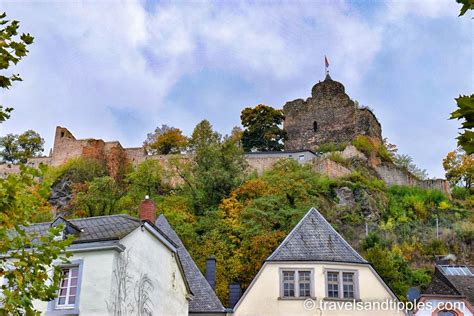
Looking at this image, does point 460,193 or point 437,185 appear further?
point 460,193

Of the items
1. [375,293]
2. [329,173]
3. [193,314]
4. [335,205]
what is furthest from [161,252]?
[329,173]

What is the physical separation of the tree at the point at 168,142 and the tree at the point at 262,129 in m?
6.99

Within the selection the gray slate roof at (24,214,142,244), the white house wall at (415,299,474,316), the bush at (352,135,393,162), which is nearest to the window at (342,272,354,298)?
the white house wall at (415,299,474,316)

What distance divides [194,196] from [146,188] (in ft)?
19.0

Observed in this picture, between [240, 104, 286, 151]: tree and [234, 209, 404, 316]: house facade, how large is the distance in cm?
4075

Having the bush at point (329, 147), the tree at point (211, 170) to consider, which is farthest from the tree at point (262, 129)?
the tree at point (211, 170)

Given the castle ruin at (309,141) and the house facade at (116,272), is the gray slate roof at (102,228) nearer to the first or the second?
the house facade at (116,272)

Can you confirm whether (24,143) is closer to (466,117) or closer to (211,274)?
(211,274)

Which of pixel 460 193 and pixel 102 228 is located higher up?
pixel 460 193

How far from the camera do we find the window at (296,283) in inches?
879

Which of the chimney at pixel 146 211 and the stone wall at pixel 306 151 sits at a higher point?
the stone wall at pixel 306 151

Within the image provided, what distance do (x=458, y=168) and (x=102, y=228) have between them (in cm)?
4974

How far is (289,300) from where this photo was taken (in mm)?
22109

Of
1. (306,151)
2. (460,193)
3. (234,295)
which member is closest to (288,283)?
(234,295)
